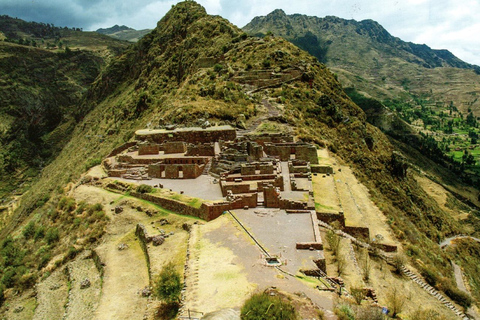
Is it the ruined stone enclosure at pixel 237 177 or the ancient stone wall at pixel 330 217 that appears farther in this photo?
the ancient stone wall at pixel 330 217

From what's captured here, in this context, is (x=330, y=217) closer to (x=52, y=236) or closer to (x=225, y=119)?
(x=52, y=236)

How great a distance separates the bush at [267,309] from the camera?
858 cm

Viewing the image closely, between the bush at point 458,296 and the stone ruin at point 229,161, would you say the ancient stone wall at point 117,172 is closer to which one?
the stone ruin at point 229,161

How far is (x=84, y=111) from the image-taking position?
9438 cm

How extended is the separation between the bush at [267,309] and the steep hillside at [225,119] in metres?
7.44

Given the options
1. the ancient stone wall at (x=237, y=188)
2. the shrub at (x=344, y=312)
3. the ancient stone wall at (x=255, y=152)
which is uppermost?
the ancient stone wall at (x=255, y=152)

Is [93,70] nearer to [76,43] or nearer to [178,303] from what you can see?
[76,43]

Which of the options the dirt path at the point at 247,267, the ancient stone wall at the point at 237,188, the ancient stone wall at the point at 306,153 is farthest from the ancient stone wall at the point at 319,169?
the dirt path at the point at 247,267

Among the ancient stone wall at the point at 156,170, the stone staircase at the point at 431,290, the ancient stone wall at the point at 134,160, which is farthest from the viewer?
the ancient stone wall at the point at 134,160

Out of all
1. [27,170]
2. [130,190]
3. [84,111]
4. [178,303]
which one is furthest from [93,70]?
[178,303]

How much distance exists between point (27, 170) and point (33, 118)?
977 inches

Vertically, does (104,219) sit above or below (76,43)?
below

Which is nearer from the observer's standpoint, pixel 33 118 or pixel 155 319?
pixel 155 319

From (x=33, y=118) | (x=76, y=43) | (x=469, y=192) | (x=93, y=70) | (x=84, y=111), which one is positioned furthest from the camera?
(x=76, y=43)
